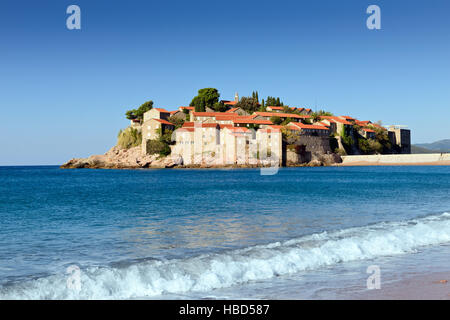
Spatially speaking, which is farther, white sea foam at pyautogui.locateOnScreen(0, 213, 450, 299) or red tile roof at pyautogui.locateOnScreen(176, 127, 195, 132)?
red tile roof at pyautogui.locateOnScreen(176, 127, 195, 132)

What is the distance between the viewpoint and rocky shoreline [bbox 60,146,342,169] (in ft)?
303

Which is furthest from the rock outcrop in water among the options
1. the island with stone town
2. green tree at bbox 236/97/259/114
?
green tree at bbox 236/97/259/114

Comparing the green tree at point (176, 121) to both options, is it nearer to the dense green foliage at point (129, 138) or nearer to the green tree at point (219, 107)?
the dense green foliage at point (129, 138)

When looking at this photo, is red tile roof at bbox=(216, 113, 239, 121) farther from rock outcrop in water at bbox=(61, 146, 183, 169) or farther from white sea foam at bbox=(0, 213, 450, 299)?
white sea foam at bbox=(0, 213, 450, 299)

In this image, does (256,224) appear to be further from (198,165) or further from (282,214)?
(198,165)

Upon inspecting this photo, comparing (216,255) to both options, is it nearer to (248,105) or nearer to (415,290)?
(415,290)

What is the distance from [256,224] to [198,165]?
76.8 m

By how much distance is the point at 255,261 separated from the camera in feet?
27.8

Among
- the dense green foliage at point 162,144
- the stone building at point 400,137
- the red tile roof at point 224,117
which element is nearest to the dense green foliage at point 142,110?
the dense green foliage at point 162,144

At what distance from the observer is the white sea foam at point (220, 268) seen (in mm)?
7004

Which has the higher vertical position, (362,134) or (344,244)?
(362,134)

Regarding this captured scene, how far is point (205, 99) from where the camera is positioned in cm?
10556

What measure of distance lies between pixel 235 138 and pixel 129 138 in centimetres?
3191
